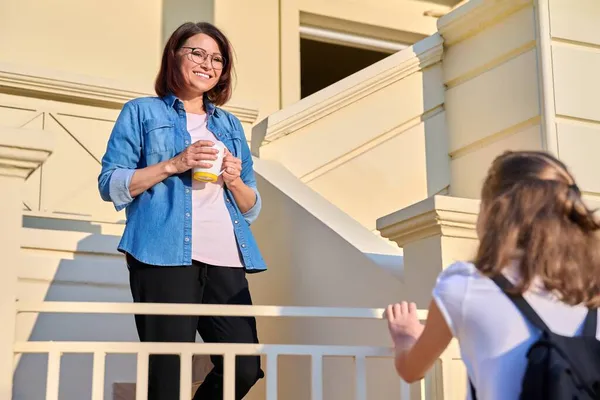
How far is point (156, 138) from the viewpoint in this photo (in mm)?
2645

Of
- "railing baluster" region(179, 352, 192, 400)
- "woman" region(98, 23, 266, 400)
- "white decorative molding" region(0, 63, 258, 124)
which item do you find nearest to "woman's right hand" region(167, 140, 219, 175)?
"woman" region(98, 23, 266, 400)

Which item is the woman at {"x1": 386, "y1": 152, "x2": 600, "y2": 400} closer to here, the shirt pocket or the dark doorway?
the shirt pocket

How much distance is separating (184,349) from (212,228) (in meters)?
0.43

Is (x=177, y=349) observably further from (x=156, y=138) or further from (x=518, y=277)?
(x=518, y=277)

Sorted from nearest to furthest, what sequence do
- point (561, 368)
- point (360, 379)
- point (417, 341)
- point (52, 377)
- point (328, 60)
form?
point (561, 368)
point (417, 341)
point (52, 377)
point (360, 379)
point (328, 60)

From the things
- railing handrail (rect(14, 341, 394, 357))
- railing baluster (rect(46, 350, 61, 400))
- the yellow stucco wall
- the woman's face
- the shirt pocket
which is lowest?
railing baluster (rect(46, 350, 61, 400))

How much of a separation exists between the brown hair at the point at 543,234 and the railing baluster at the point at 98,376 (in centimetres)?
98

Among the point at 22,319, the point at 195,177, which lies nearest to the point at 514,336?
the point at 195,177

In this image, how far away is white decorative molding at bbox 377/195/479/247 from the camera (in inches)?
104

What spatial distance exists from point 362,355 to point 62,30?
13.5ft

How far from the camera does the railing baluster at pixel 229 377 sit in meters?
2.25

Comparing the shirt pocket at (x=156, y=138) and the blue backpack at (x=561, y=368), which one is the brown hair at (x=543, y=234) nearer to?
the blue backpack at (x=561, y=368)

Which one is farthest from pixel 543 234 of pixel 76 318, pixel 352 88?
pixel 352 88

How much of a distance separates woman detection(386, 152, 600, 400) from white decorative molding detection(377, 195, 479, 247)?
992 millimetres
